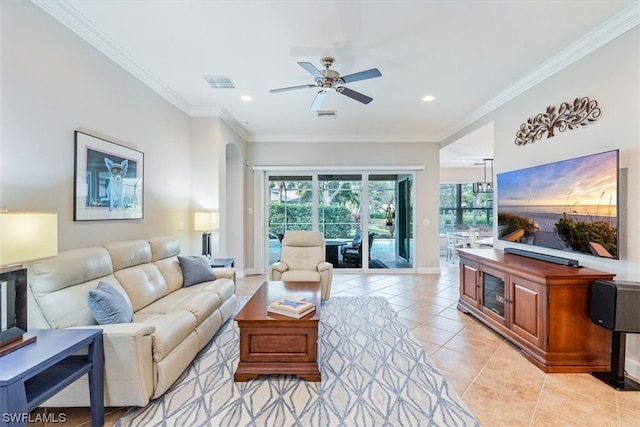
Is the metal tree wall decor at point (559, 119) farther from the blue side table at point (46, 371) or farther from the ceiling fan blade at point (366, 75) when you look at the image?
the blue side table at point (46, 371)

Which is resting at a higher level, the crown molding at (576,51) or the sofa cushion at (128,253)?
the crown molding at (576,51)

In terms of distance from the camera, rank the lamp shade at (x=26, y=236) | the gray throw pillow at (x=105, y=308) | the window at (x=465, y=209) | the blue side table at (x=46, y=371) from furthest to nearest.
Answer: the window at (x=465, y=209)
the gray throw pillow at (x=105, y=308)
the lamp shade at (x=26, y=236)
the blue side table at (x=46, y=371)

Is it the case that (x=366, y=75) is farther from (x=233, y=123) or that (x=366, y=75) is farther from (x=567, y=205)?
(x=233, y=123)

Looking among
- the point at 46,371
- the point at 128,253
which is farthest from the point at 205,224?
the point at 46,371

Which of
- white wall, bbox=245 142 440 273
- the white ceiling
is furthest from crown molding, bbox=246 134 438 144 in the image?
the white ceiling

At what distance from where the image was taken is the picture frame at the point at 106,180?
2.46 meters

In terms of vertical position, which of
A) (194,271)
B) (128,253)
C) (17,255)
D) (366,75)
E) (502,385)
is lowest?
(502,385)

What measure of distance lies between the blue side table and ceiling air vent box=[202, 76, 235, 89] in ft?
9.26

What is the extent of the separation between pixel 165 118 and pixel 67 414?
10.6 ft

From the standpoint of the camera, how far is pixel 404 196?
6055 millimetres

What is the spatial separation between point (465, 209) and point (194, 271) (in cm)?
807

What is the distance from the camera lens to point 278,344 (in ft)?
7.25

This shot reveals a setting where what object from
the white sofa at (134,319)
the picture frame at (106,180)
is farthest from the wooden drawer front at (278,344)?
the picture frame at (106,180)

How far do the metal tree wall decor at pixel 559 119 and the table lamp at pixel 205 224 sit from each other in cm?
420
